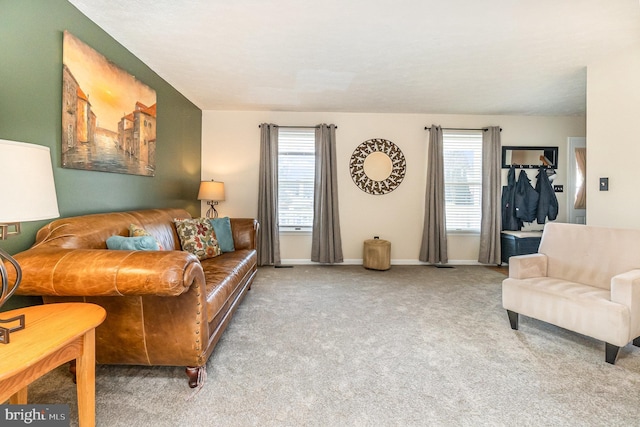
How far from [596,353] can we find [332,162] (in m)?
3.51

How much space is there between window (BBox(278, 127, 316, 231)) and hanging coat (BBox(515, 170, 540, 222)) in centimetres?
336

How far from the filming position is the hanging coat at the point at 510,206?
4.55 metres

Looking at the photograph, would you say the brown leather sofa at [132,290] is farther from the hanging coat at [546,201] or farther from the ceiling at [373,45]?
the hanging coat at [546,201]

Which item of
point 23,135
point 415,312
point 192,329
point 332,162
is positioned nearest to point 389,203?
point 332,162

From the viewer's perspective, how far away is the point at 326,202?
445 centimetres

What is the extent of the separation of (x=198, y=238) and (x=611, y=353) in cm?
338

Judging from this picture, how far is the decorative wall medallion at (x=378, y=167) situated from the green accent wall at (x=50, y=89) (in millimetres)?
2911

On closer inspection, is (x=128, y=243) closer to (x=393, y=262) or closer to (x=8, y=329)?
(x=8, y=329)

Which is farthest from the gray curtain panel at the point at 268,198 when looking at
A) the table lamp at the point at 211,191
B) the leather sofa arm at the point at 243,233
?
the leather sofa arm at the point at 243,233

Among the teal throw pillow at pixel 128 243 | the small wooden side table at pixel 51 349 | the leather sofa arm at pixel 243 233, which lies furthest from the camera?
the leather sofa arm at pixel 243 233

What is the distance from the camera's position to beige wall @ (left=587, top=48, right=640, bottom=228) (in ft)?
8.23

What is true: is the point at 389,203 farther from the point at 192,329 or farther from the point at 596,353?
the point at 192,329

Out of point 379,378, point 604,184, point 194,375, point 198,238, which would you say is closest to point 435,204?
point 604,184

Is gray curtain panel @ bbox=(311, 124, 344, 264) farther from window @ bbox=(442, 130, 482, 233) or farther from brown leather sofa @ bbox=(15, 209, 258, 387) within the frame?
brown leather sofa @ bbox=(15, 209, 258, 387)
